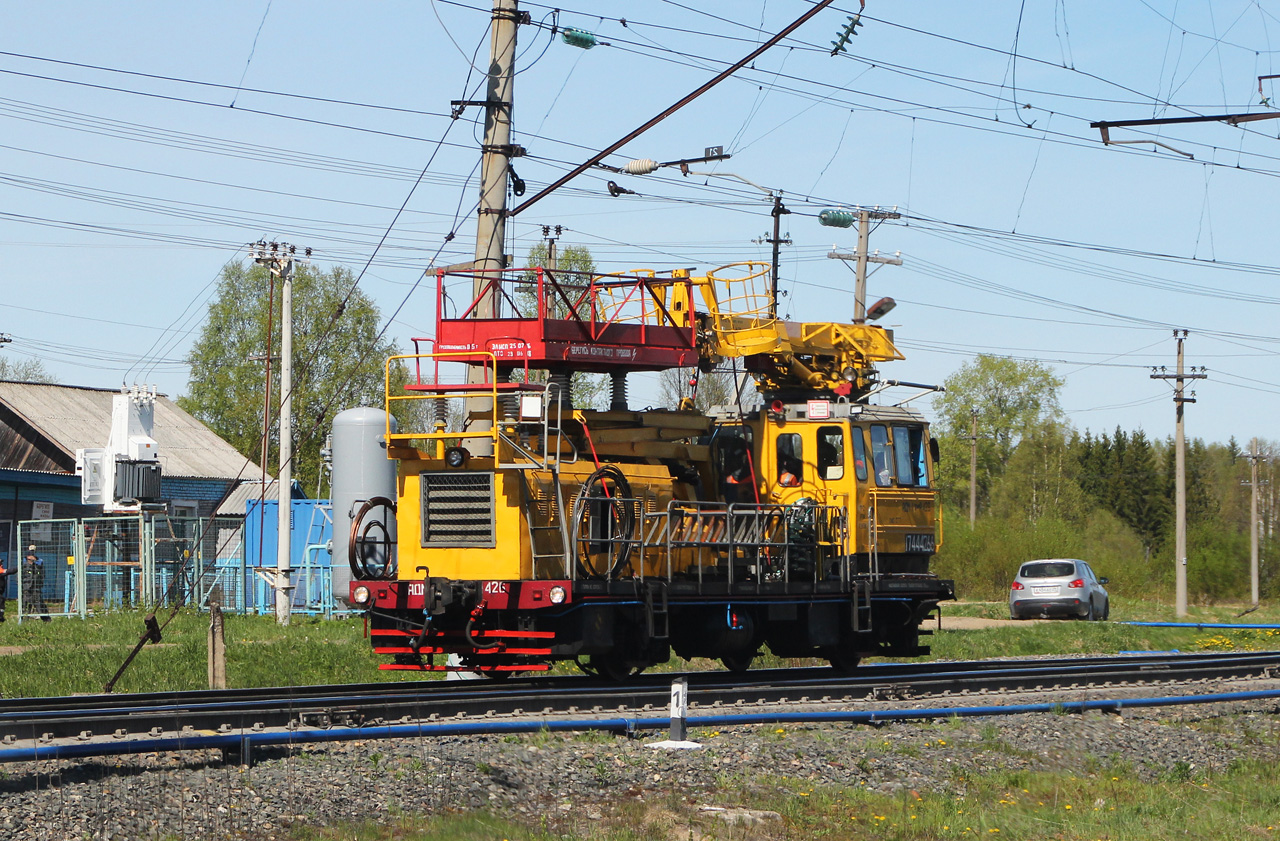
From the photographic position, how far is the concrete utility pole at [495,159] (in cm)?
1530

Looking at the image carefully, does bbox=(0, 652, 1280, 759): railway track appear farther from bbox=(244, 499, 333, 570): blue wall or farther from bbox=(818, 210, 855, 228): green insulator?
bbox=(244, 499, 333, 570): blue wall

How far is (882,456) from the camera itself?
1755cm

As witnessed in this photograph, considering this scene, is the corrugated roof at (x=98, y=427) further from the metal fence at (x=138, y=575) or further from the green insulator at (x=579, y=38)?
the green insulator at (x=579, y=38)

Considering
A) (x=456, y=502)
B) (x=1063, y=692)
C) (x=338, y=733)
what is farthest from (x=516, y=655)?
(x=1063, y=692)

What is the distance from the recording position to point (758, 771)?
10672 millimetres

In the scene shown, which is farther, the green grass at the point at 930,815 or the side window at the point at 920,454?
the side window at the point at 920,454

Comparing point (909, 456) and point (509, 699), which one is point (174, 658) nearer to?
point (509, 699)

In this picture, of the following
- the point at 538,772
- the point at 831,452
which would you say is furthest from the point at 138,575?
the point at 538,772

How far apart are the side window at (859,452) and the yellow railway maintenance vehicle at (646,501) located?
0.08ft

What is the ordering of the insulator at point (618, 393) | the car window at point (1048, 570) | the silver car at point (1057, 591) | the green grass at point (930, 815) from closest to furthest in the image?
the green grass at point (930, 815) < the insulator at point (618, 393) < the silver car at point (1057, 591) < the car window at point (1048, 570)

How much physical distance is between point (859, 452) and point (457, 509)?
18.1ft

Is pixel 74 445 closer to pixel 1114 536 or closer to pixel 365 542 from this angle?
pixel 365 542

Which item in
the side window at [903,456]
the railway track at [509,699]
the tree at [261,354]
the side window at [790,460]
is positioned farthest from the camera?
the tree at [261,354]

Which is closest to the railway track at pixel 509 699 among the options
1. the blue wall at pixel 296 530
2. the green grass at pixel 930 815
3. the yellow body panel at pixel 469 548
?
the yellow body panel at pixel 469 548
